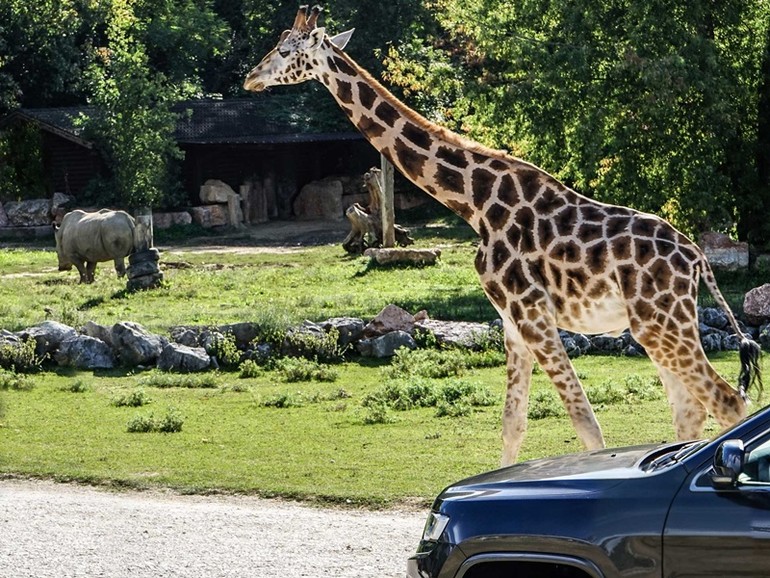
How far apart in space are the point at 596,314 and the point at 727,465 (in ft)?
17.6

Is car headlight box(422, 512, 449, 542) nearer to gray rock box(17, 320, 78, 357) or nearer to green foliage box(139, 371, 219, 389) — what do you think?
green foliage box(139, 371, 219, 389)

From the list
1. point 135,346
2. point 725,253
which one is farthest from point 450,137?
point 725,253

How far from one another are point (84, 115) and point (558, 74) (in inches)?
870

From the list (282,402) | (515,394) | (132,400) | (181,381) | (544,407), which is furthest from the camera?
(181,381)

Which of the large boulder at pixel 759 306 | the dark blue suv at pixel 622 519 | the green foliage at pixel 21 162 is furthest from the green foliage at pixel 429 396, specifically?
the green foliage at pixel 21 162

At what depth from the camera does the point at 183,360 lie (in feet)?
62.8

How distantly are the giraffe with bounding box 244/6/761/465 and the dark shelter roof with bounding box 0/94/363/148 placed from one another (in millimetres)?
32950

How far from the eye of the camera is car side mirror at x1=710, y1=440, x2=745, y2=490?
5.98m

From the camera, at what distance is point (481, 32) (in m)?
27.9

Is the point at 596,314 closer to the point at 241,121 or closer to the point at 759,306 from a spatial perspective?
the point at 759,306

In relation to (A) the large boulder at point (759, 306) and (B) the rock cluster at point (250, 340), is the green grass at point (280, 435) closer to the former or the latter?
(B) the rock cluster at point (250, 340)

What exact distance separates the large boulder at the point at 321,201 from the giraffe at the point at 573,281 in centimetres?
3473

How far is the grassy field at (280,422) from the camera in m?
12.9

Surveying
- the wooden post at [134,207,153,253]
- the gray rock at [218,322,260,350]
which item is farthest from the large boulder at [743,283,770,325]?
the wooden post at [134,207,153,253]
